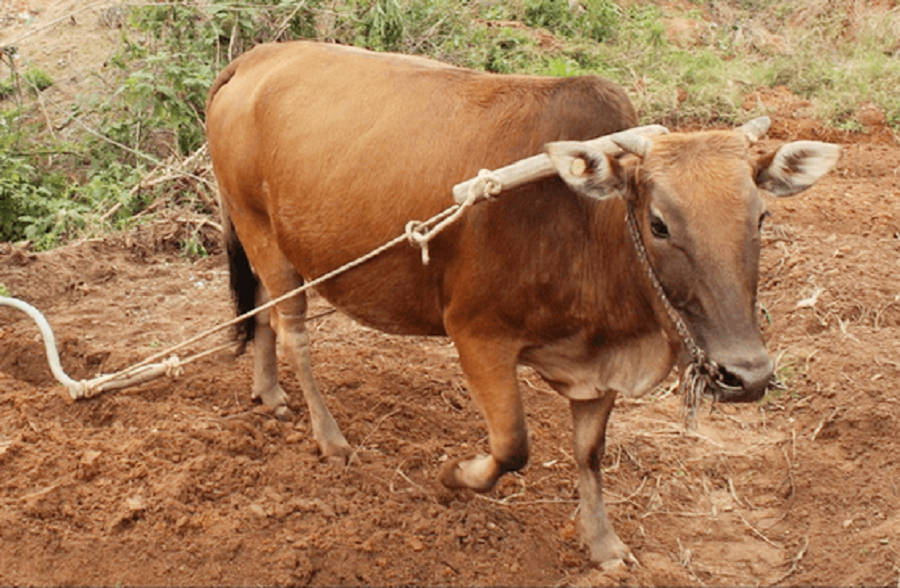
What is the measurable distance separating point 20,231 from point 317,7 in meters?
3.04

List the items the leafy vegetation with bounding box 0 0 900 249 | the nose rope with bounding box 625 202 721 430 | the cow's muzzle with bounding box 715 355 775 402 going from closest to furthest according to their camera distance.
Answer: the cow's muzzle with bounding box 715 355 775 402
the nose rope with bounding box 625 202 721 430
the leafy vegetation with bounding box 0 0 900 249

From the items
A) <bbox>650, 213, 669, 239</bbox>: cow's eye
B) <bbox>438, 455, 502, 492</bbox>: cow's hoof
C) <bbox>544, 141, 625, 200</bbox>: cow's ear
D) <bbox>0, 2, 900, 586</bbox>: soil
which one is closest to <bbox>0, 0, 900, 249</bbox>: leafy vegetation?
<bbox>0, 2, 900, 586</bbox>: soil

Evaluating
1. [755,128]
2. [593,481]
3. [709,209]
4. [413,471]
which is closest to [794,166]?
[755,128]

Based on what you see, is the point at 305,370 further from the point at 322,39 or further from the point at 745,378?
the point at 322,39

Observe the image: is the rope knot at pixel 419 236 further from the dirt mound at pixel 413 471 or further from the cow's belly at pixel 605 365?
the dirt mound at pixel 413 471

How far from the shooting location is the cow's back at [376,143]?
3717 mm

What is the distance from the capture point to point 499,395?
3822 mm

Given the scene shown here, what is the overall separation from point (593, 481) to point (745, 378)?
1.30 meters

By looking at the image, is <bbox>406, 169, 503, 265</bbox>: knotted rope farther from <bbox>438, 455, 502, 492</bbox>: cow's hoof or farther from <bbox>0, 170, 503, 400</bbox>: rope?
<bbox>438, 455, 502, 492</bbox>: cow's hoof

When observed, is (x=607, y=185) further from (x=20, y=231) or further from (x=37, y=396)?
(x=20, y=231)

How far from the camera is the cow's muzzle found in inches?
115

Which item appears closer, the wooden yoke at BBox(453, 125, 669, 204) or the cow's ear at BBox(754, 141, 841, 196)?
the cow's ear at BBox(754, 141, 841, 196)

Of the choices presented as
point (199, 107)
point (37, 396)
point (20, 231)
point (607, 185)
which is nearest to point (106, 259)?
point (20, 231)

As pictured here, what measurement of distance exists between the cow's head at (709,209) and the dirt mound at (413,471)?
1.21m
